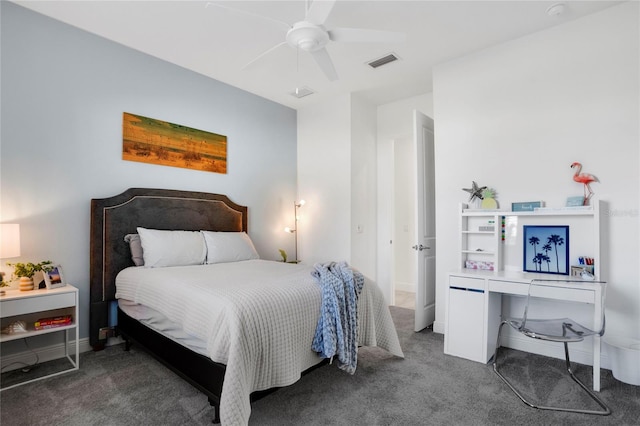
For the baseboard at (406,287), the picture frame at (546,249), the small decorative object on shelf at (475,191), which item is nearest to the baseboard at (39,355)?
the small decorative object on shelf at (475,191)

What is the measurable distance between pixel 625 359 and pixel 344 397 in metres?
2.02

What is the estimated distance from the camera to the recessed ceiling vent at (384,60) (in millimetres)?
3437

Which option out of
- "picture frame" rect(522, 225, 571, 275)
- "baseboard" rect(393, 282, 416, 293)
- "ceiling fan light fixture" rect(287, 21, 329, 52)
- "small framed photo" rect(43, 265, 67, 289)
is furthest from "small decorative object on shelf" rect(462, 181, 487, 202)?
"small framed photo" rect(43, 265, 67, 289)

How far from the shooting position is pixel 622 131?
2596 mm

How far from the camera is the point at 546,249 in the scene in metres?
2.87

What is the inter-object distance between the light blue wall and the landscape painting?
0.24 feet

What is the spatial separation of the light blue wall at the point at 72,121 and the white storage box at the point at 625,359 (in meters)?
4.05

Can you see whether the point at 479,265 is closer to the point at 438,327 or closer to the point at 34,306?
the point at 438,327

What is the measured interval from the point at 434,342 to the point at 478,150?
195cm

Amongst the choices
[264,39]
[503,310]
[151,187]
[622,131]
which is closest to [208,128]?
[151,187]

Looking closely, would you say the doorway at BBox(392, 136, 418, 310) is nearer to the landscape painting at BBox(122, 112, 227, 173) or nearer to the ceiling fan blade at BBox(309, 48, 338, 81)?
the landscape painting at BBox(122, 112, 227, 173)

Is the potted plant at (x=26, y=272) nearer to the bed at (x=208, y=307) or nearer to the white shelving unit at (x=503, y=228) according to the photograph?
the bed at (x=208, y=307)

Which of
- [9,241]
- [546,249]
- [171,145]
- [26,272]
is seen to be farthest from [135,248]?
[546,249]

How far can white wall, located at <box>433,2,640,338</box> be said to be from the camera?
257cm
